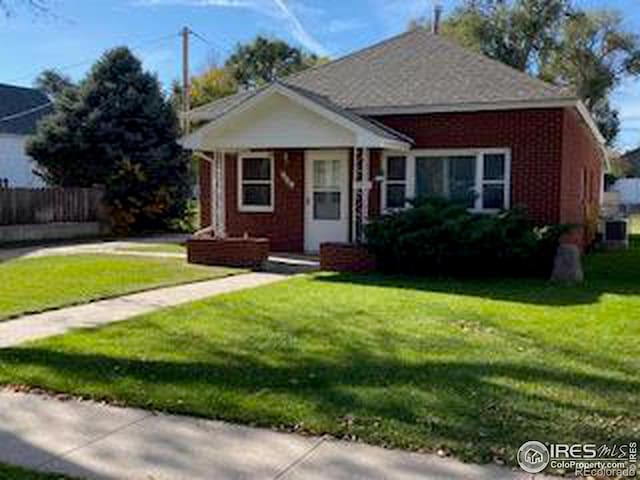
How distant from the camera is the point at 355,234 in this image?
635 inches

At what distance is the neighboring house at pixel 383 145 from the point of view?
15.0m

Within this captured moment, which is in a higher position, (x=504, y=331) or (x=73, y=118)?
(x=73, y=118)

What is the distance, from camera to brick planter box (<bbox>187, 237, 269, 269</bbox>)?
1477cm

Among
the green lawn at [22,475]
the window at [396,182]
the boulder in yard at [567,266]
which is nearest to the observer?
the green lawn at [22,475]

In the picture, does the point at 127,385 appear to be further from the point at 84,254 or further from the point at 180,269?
the point at 84,254

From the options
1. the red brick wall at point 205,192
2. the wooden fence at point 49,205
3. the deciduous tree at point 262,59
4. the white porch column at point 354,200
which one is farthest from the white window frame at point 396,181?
the deciduous tree at point 262,59

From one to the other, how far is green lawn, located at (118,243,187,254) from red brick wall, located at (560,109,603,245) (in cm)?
874

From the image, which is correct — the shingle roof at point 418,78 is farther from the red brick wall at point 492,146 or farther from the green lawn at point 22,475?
the green lawn at point 22,475

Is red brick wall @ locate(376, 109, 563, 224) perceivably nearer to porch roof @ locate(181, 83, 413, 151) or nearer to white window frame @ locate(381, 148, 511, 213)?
white window frame @ locate(381, 148, 511, 213)

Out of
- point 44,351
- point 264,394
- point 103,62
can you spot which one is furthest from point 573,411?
point 103,62

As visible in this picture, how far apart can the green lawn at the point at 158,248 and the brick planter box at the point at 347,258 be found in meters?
4.96

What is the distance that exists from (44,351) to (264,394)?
8.76 feet

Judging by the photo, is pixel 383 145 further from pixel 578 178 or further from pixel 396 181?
pixel 578 178

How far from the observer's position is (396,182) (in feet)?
53.7
